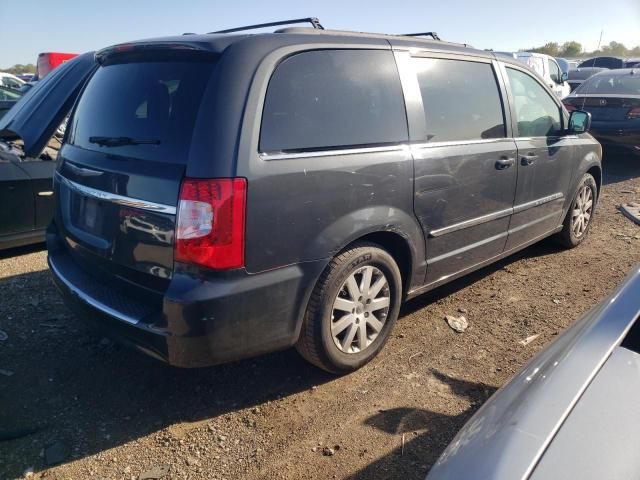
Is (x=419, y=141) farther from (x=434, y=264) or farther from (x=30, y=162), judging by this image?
(x=30, y=162)

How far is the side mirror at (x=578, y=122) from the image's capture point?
452cm

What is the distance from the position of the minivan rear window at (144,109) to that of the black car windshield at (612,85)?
346 inches

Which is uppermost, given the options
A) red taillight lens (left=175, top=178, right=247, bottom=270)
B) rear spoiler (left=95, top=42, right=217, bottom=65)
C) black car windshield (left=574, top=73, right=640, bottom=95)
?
black car windshield (left=574, top=73, right=640, bottom=95)

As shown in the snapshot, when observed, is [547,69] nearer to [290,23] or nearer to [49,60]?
[290,23]

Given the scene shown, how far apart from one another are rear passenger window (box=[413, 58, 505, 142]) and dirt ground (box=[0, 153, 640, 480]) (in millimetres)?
1323

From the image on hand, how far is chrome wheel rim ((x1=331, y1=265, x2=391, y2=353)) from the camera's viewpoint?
292 centimetres

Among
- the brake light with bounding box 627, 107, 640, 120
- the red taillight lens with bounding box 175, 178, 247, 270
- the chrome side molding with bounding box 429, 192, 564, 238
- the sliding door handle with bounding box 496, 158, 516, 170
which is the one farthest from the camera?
the brake light with bounding box 627, 107, 640, 120

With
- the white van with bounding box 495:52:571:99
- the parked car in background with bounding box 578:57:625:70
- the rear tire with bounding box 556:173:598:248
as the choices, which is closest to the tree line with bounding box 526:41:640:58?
the parked car in background with bounding box 578:57:625:70

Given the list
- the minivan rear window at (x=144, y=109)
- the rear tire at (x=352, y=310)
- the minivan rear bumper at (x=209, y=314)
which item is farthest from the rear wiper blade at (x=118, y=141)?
the rear tire at (x=352, y=310)

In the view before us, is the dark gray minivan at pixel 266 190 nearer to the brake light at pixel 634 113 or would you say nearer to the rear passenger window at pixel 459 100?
the rear passenger window at pixel 459 100

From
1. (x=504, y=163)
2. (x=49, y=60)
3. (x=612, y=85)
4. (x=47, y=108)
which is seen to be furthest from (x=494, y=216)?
(x=49, y=60)

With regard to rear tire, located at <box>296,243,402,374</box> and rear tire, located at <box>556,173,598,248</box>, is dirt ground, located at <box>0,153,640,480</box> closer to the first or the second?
rear tire, located at <box>296,243,402,374</box>

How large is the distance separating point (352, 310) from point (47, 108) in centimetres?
322

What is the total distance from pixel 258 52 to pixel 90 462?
6.82 feet
